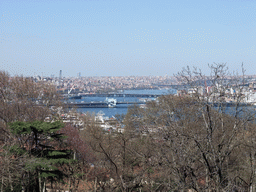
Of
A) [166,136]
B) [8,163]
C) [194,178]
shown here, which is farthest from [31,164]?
[194,178]

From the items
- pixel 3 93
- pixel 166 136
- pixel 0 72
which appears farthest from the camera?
pixel 0 72

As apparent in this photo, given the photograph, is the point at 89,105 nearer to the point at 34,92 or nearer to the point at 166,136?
the point at 34,92

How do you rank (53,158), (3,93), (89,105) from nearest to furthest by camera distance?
(53,158) < (3,93) < (89,105)

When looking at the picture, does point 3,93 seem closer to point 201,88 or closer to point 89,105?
point 201,88

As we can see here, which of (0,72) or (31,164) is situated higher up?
(0,72)

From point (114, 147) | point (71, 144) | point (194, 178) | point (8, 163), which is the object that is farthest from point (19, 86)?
point (194, 178)

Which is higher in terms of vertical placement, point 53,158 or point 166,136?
point 166,136

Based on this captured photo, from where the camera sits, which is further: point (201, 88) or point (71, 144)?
point (71, 144)

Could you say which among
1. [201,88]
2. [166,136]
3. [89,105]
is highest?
[201,88]

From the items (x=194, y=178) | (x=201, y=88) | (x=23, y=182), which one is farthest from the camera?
(x=23, y=182)
